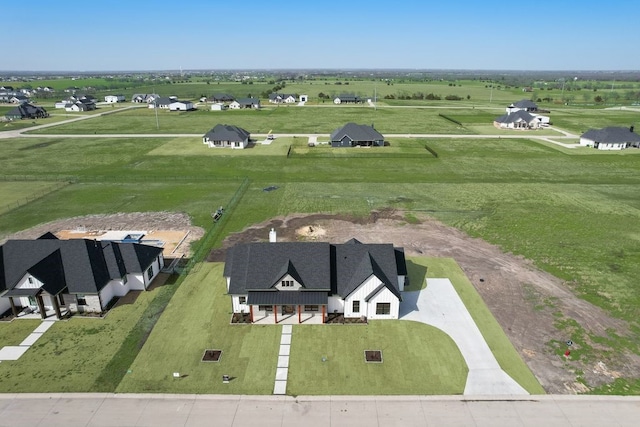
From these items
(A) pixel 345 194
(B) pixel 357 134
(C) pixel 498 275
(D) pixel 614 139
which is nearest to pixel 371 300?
(C) pixel 498 275

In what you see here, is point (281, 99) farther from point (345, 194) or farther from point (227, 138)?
point (345, 194)

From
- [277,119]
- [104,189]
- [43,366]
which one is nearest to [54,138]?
[104,189]

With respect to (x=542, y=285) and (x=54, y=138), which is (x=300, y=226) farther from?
(x=54, y=138)

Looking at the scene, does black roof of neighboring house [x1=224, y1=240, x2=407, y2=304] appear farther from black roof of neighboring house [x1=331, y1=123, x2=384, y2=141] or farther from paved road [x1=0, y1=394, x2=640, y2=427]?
black roof of neighboring house [x1=331, y1=123, x2=384, y2=141]

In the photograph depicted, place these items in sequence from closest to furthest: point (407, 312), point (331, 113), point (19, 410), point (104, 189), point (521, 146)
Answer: point (19, 410) → point (407, 312) → point (104, 189) → point (521, 146) → point (331, 113)

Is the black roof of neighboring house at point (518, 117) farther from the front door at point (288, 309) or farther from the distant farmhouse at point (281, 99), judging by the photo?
the front door at point (288, 309)
